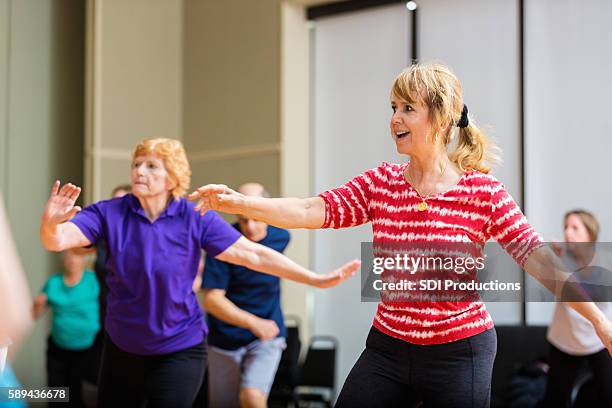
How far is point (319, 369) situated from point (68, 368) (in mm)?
1741

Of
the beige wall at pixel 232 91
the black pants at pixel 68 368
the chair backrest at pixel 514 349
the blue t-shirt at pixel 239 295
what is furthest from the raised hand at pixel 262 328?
the beige wall at pixel 232 91

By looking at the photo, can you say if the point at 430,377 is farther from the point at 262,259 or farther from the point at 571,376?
the point at 571,376

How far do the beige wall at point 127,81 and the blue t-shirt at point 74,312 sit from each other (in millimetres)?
1139

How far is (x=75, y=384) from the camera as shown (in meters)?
5.94

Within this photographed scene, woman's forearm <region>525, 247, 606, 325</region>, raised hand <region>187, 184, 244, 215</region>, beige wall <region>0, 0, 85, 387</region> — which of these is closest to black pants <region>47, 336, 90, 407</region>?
beige wall <region>0, 0, 85, 387</region>

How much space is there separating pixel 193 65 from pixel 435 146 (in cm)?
534

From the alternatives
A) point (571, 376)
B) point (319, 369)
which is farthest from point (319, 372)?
point (571, 376)

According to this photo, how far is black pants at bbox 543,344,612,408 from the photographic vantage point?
4652 mm

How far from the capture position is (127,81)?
7.43 m

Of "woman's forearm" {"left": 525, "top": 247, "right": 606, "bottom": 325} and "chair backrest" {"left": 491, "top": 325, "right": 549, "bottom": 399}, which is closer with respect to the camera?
"woman's forearm" {"left": 525, "top": 247, "right": 606, "bottom": 325}

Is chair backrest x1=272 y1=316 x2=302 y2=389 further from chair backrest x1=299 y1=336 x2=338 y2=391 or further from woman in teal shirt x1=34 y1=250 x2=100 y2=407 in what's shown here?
woman in teal shirt x1=34 y1=250 x2=100 y2=407

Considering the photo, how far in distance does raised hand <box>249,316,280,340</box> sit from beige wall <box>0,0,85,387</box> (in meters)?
3.30

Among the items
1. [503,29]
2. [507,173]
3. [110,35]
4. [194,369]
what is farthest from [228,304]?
[110,35]

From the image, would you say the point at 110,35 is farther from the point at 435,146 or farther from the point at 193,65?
the point at 435,146
